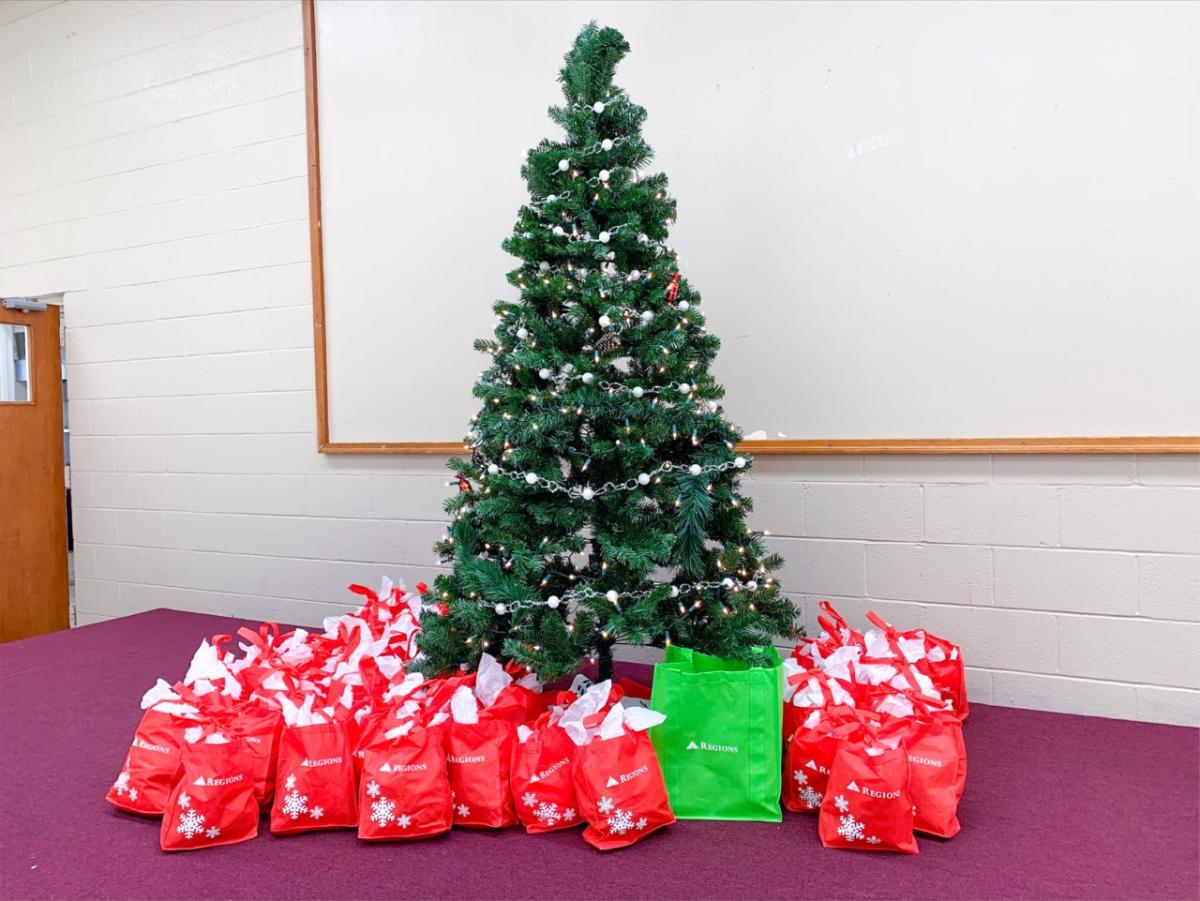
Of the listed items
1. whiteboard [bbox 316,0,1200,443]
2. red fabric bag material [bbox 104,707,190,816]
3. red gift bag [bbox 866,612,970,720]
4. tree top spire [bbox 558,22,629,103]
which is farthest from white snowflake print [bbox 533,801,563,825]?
tree top spire [bbox 558,22,629,103]

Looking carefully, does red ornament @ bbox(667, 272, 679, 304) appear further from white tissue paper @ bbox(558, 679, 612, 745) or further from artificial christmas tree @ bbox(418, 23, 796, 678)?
white tissue paper @ bbox(558, 679, 612, 745)

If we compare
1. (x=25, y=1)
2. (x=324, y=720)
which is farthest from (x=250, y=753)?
(x=25, y=1)

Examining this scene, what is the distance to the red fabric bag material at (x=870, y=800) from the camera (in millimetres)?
1640

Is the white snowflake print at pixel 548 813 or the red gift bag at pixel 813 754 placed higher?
the red gift bag at pixel 813 754

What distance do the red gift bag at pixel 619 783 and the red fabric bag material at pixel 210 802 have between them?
0.69m

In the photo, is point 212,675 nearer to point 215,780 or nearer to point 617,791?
point 215,780

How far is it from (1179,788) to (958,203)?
1611 mm

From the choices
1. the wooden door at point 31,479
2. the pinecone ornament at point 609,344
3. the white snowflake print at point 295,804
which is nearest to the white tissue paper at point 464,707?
the white snowflake print at point 295,804

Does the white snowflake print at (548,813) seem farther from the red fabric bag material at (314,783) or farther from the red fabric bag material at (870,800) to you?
the red fabric bag material at (870,800)

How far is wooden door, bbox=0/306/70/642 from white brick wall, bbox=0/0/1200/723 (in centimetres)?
11

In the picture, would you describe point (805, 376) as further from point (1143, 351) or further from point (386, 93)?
point (386, 93)

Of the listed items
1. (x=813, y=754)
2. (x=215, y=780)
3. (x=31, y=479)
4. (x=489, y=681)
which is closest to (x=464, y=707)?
(x=489, y=681)

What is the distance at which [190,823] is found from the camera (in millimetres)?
1721

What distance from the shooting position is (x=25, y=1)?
14.1 ft
